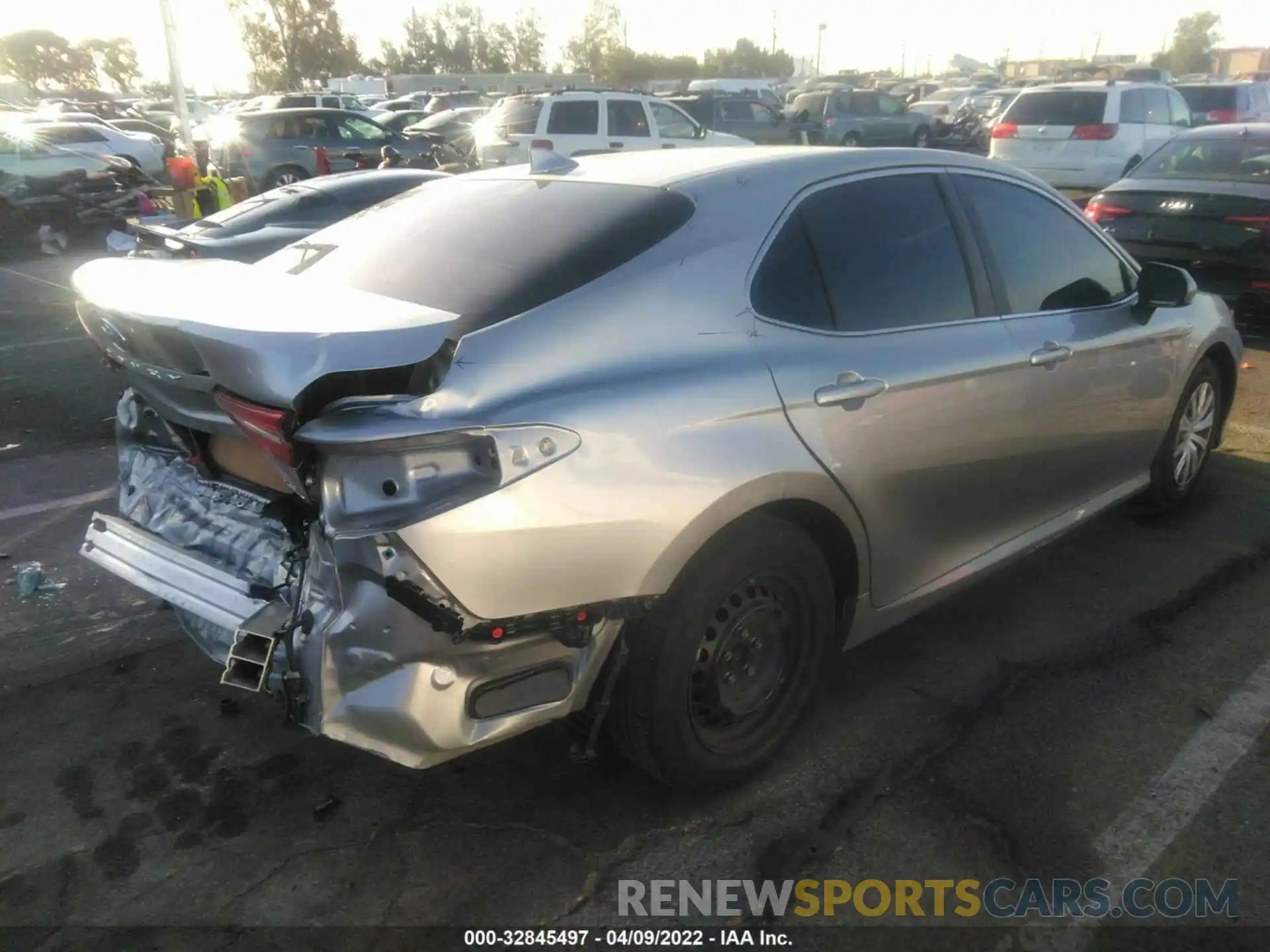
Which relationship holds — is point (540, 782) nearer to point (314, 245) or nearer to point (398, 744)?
point (398, 744)

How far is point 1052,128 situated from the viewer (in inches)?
597

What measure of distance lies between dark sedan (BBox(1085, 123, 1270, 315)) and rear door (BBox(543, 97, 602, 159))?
9573mm

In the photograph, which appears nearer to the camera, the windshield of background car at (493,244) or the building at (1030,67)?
the windshield of background car at (493,244)

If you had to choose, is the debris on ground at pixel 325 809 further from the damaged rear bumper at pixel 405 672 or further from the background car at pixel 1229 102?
the background car at pixel 1229 102

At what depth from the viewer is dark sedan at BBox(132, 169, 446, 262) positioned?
24.5 feet

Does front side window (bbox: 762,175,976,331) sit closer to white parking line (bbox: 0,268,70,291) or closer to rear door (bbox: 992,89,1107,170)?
white parking line (bbox: 0,268,70,291)

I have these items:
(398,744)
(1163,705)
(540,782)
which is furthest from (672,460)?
(1163,705)

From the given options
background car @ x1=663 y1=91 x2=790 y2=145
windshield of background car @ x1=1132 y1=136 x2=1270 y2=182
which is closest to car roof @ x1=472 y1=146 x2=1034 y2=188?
windshield of background car @ x1=1132 y1=136 x2=1270 y2=182

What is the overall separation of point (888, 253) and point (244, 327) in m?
1.95

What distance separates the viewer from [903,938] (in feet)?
8.15

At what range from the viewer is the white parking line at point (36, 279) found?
11.9m

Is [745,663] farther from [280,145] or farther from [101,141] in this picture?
[101,141]

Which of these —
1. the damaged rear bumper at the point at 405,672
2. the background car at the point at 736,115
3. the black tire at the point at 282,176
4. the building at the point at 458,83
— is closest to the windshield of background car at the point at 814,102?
the background car at the point at 736,115

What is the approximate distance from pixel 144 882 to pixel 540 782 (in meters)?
1.07
